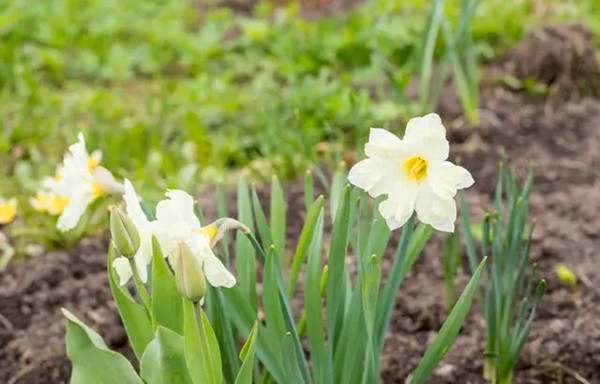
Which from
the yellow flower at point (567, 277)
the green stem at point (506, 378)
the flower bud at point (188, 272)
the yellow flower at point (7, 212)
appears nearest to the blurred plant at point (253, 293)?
the flower bud at point (188, 272)

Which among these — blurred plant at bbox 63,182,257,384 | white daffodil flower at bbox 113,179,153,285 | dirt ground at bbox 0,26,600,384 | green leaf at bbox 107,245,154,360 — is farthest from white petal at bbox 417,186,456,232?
dirt ground at bbox 0,26,600,384

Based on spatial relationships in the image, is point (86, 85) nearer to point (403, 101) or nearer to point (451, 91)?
point (451, 91)

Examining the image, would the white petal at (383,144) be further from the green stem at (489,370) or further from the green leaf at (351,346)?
the green stem at (489,370)

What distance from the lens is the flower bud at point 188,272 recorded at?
120 cm

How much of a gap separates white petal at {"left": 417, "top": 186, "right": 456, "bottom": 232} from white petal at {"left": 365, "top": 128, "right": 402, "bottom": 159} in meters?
0.07

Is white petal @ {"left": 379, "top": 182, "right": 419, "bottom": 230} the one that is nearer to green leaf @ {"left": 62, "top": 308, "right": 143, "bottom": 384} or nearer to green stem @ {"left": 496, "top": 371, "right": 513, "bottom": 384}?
green leaf @ {"left": 62, "top": 308, "right": 143, "bottom": 384}

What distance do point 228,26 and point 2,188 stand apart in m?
2.11

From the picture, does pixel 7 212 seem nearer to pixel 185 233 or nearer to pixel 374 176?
pixel 185 233

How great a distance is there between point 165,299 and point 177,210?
0.19 metres

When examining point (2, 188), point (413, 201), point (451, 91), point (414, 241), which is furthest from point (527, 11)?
point (413, 201)

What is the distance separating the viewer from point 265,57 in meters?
4.33

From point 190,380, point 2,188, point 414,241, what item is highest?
point 414,241

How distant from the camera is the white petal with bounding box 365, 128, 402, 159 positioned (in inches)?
49.6

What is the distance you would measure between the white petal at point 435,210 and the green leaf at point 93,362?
0.49 meters
